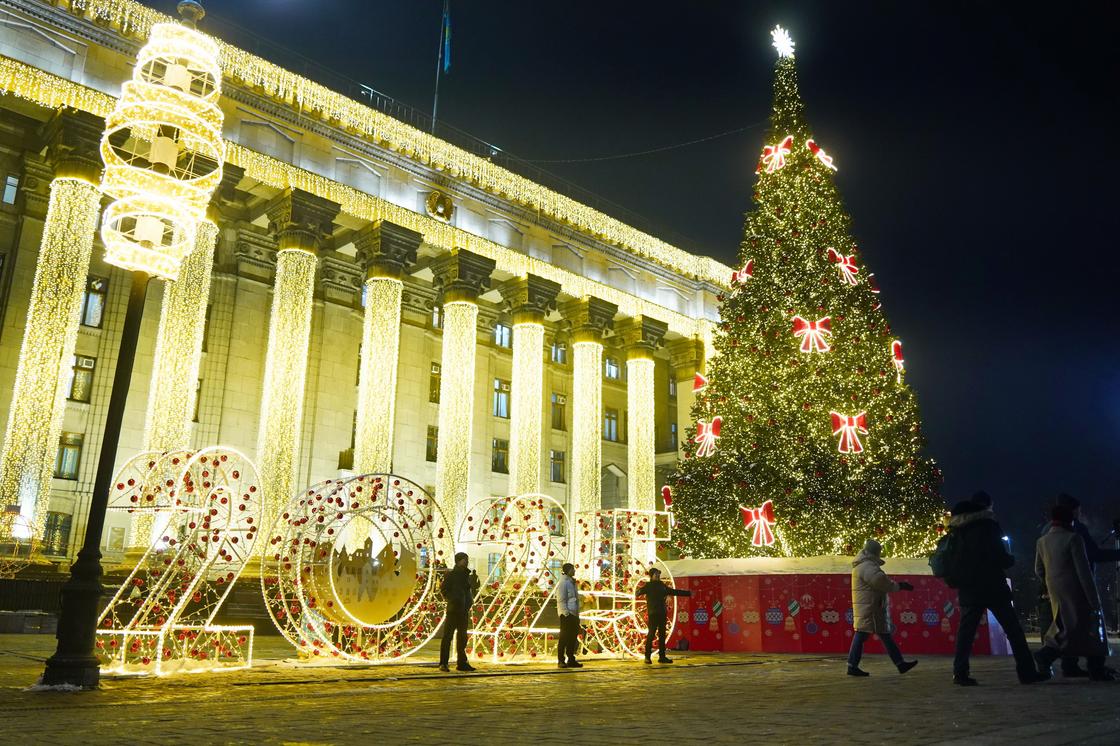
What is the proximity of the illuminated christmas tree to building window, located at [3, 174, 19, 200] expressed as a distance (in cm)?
2287

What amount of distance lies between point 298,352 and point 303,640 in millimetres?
14617

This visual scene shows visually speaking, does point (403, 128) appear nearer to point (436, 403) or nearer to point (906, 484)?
point (436, 403)

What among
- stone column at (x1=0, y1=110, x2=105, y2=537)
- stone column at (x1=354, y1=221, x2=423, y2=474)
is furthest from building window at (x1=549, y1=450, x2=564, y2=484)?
stone column at (x1=0, y1=110, x2=105, y2=537)

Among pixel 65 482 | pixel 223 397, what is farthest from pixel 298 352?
pixel 65 482

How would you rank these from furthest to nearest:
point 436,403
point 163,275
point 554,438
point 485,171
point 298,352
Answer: point 554,438, point 436,403, point 485,171, point 298,352, point 163,275

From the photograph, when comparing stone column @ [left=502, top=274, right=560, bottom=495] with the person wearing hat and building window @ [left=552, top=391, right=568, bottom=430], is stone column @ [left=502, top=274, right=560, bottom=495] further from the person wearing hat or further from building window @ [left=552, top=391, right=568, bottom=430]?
the person wearing hat

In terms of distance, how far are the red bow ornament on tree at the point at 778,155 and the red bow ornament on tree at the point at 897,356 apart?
232 inches

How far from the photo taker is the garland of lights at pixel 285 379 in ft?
84.0

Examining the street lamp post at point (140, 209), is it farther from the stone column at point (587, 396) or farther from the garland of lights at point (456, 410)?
the stone column at point (587, 396)

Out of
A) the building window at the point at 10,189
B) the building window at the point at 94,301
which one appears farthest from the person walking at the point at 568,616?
the building window at the point at 10,189

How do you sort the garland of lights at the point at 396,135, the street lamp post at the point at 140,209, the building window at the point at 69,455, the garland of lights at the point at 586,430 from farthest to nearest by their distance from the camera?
the garland of lights at the point at 586,430 < the building window at the point at 69,455 < the garland of lights at the point at 396,135 < the street lamp post at the point at 140,209

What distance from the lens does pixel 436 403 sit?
37.4 m

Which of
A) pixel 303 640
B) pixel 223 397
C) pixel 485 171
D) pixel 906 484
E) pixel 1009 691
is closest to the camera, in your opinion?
pixel 1009 691

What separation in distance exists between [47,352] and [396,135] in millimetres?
14114
